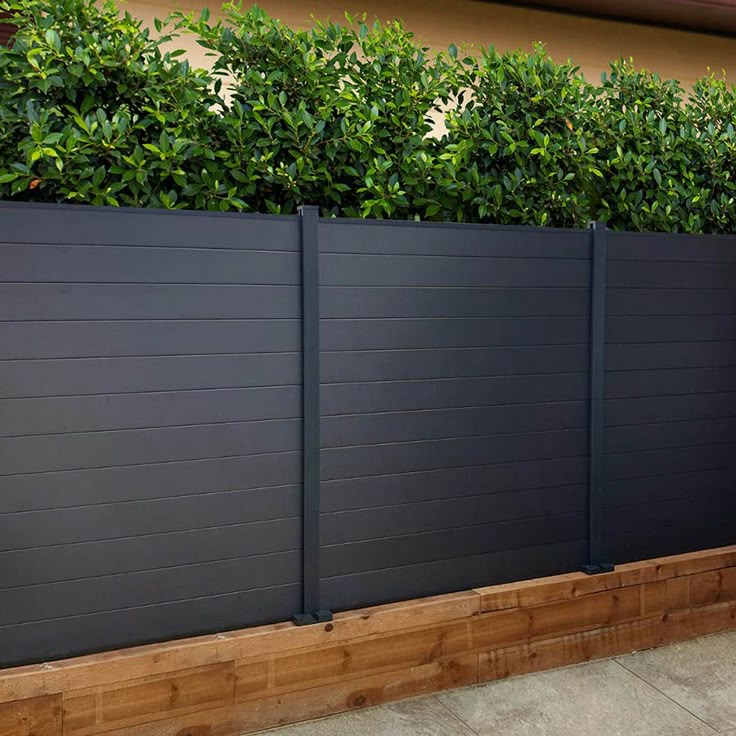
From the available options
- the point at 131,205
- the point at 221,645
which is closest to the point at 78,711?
the point at 221,645

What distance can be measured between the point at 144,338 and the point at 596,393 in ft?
7.15

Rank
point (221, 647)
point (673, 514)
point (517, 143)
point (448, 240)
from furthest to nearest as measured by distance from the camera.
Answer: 1. point (673, 514)
2. point (517, 143)
3. point (448, 240)
4. point (221, 647)

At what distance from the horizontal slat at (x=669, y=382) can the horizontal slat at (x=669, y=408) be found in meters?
0.03

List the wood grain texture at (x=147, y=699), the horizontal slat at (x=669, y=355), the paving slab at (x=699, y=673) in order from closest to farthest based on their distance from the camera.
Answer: the wood grain texture at (x=147, y=699)
the paving slab at (x=699, y=673)
the horizontal slat at (x=669, y=355)

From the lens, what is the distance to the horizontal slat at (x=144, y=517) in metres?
3.10

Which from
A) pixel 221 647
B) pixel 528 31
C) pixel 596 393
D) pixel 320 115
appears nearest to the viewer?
pixel 221 647

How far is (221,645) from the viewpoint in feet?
11.0

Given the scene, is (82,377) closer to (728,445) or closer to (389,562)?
A: (389,562)

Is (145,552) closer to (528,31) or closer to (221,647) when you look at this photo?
(221,647)

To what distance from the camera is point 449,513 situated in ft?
12.7

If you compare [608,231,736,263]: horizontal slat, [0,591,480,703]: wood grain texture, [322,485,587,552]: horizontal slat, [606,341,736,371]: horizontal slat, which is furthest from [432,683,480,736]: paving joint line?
[608,231,736,263]: horizontal slat

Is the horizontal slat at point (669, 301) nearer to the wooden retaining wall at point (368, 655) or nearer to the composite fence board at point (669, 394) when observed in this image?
the composite fence board at point (669, 394)

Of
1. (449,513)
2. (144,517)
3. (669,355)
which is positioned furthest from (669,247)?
(144,517)

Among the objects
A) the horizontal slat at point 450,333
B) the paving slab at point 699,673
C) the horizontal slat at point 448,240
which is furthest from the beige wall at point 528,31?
the paving slab at point 699,673
